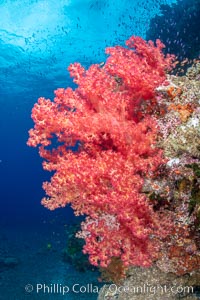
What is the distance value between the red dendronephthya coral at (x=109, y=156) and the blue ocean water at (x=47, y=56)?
737 cm

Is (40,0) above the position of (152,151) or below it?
above

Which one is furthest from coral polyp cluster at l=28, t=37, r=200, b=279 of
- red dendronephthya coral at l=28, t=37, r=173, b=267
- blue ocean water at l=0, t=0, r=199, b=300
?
blue ocean water at l=0, t=0, r=199, b=300

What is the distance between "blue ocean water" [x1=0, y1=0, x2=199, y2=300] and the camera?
1208 cm

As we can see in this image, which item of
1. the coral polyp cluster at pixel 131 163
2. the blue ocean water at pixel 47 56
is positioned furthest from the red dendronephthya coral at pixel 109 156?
the blue ocean water at pixel 47 56

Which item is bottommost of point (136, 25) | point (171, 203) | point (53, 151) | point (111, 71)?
point (171, 203)

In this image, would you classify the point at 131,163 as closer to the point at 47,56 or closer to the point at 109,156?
the point at 109,156

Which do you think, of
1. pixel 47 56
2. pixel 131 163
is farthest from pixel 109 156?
pixel 47 56

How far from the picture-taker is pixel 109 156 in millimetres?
3326

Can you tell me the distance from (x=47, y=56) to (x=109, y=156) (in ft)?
98.7

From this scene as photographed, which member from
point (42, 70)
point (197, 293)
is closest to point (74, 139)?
point (197, 293)

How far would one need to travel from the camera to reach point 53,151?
420 cm

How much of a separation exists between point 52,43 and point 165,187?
2890 centimetres

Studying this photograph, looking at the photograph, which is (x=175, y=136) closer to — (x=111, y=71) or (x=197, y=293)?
(x=111, y=71)

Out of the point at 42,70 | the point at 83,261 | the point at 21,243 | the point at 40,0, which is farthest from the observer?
the point at 42,70
